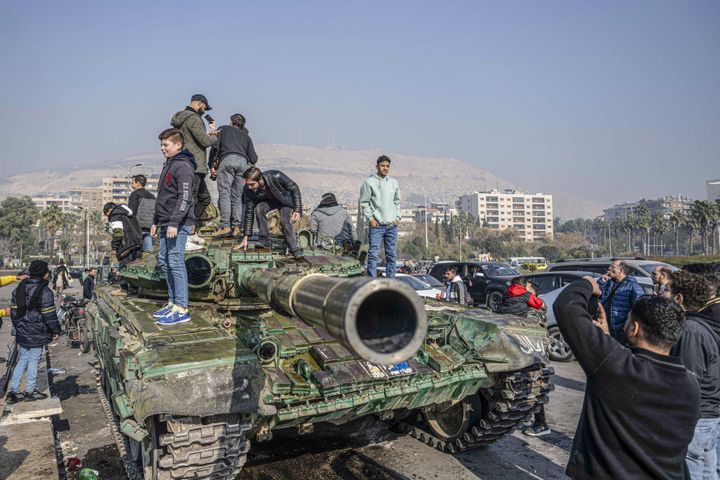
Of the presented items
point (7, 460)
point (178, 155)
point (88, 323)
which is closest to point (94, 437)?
point (7, 460)

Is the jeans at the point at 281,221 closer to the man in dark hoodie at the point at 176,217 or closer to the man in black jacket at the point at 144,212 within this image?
the man in dark hoodie at the point at 176,217

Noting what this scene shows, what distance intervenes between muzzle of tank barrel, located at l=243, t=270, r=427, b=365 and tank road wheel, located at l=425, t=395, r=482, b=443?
417 centimetres

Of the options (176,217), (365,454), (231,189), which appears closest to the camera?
(176,217)

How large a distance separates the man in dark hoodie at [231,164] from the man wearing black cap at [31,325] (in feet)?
8.52

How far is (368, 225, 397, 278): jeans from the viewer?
26.6ft

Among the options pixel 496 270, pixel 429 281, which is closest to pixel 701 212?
pixel 496 270

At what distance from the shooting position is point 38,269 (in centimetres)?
823

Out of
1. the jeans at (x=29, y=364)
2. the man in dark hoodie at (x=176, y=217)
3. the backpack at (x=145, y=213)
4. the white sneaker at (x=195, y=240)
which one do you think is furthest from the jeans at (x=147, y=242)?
the man in dark hoodie at (x=176, y=217)

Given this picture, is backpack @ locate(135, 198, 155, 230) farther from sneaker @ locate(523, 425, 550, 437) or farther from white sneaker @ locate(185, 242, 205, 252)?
sneaker @ locate(523, 425, 550, 437)

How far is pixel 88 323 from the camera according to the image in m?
10.2

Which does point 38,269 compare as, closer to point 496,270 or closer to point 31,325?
point 31,325

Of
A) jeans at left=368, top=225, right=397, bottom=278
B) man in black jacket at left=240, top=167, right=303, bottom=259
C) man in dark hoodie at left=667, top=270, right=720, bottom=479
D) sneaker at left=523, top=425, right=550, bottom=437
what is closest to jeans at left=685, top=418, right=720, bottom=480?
man in dark hoodie at left=667, top=270, right=720, bottom=479

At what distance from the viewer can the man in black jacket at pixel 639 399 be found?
2908mm

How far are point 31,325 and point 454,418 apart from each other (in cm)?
584
